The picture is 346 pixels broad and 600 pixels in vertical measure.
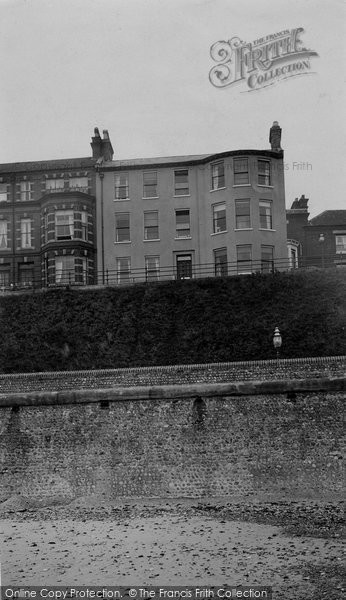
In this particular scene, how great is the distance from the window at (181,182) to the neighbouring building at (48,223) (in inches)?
193

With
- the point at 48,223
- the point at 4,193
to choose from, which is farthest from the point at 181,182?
the point at 4,193

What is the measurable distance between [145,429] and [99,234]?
20.1m

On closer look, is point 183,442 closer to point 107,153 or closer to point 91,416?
point 91,416

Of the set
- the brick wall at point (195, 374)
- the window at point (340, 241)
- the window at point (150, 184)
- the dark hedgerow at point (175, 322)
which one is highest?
the window at point (150, 184)

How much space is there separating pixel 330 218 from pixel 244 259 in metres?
11.9

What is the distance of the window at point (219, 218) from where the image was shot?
36.4m

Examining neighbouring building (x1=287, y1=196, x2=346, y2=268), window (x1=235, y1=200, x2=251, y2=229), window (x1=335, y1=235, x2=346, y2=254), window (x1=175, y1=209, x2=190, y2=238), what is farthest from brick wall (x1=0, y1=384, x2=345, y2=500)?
window (x1=335, y1=235, x2=346, y2=254)

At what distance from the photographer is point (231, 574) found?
12125 mm

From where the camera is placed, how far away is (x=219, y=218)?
36.7 meters

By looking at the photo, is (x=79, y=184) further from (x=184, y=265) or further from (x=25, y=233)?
(x=184, y=265)

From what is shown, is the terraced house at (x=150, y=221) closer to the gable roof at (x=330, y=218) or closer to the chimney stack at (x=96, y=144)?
the chimney stack at (x=96, y=144)

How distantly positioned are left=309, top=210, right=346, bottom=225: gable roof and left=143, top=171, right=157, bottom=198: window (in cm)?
1257

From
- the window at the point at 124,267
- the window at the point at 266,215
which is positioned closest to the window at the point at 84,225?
the window at the point at 124,267

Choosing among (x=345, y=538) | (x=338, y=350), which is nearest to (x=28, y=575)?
(x=345, y=538)
